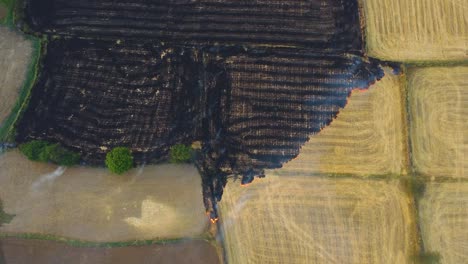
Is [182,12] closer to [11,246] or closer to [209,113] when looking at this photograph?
[209,113]

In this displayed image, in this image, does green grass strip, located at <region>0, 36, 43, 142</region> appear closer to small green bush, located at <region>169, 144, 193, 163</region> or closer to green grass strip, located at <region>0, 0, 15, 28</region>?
green grass strip, located at <region>0, 0, 15, 28</region>

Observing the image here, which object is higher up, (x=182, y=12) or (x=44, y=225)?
(x=182, y=12)

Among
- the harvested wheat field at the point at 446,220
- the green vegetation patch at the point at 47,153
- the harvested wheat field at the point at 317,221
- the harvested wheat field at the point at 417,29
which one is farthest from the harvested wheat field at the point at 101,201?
the harvested wheat field at the point at 417,29

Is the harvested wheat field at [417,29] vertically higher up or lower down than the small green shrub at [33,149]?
higher up

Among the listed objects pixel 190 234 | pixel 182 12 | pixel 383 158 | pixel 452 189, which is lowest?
pixel 190 234

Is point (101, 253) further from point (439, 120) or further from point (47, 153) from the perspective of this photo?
point (439, 120)

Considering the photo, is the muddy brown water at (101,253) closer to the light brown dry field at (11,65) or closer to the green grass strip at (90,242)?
the green grass strip at (90,242)

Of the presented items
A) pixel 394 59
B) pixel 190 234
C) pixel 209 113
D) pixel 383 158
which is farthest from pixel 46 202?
pixel 394 59
